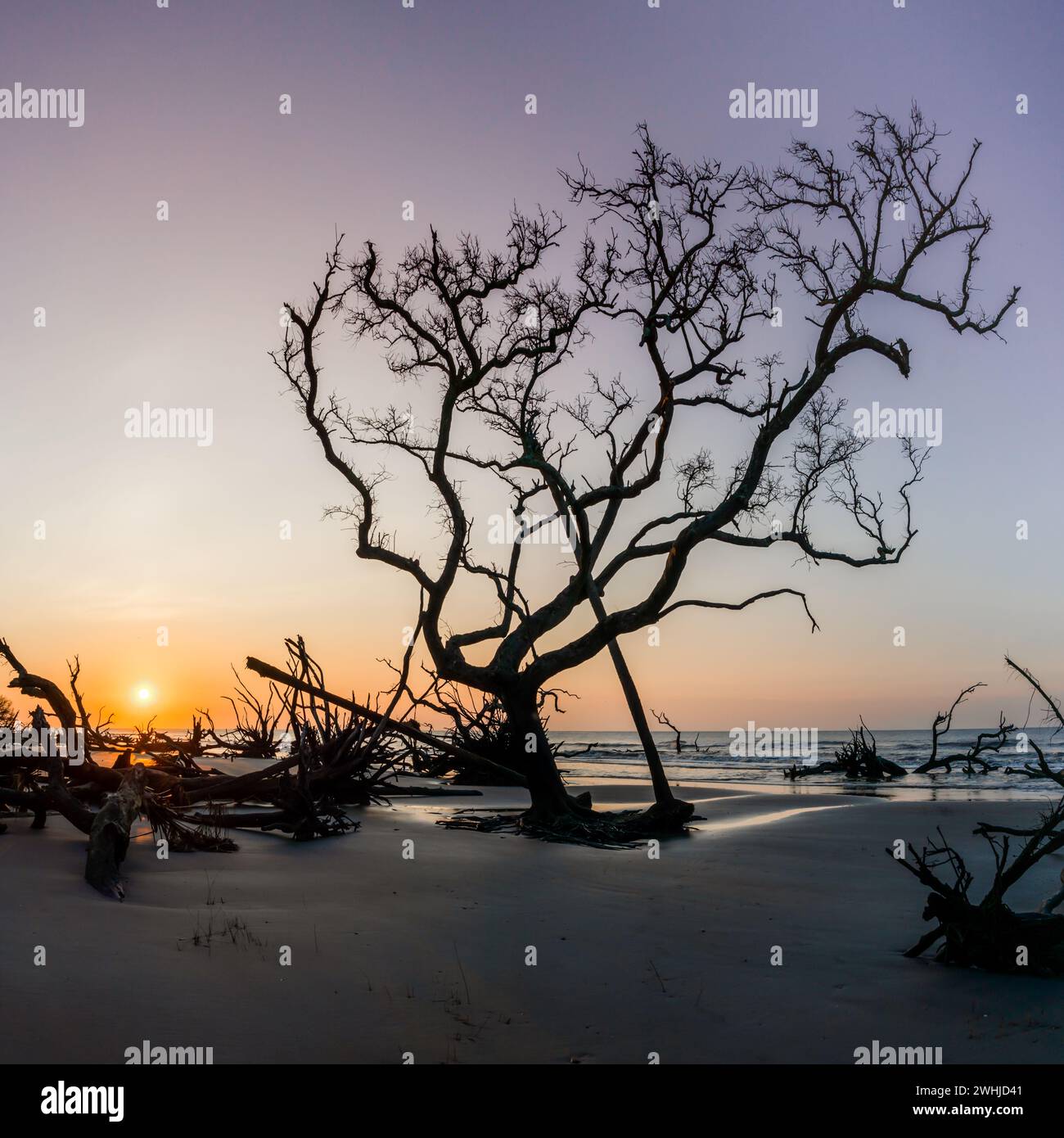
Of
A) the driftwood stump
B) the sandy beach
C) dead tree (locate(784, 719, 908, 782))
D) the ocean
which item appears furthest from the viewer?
dead tree (locate(784, 719, 908, 782))

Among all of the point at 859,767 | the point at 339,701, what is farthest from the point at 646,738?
the point at 859,767

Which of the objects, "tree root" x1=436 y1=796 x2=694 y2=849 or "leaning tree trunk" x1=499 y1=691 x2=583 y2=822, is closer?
"tree root" x1=436 y1=796 x2=694 y2=849

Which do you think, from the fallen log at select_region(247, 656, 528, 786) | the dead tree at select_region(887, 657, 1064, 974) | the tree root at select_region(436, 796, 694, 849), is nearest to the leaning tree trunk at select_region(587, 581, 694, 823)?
the tree root at select_region(436, 796, 694, 849)

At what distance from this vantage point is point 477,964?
16.4 ft

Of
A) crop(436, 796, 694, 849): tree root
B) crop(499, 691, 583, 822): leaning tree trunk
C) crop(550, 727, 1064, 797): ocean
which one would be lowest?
crop(550, 727, 1064, 797): ocean

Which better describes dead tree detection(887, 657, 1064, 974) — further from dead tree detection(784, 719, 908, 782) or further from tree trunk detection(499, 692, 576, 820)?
dead tree detection(784, 719, 908, 782)

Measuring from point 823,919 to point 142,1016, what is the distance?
4470 mm

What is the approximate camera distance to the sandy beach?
151 inches

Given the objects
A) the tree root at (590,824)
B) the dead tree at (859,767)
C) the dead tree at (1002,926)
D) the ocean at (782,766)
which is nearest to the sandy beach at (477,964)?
the dead tree at (1002,926)

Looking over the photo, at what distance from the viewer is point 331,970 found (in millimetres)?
4676

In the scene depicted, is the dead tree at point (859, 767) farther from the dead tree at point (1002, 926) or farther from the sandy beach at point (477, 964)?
the dead tree at point (1002, 926)

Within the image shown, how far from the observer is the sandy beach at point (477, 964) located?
3.83 meters
